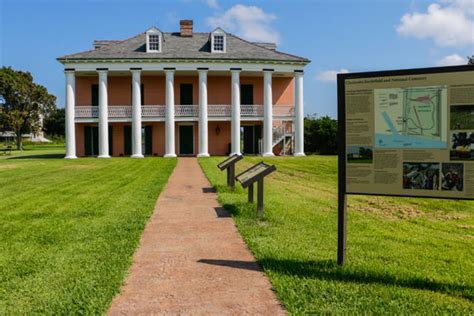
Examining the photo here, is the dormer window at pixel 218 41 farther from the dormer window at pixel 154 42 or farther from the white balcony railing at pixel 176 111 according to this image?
the white balcony railing at pixel 176 111

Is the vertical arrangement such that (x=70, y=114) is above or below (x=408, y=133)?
above

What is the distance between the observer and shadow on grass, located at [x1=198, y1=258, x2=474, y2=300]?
15.5 feet

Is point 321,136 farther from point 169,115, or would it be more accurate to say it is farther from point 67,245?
point 67,245

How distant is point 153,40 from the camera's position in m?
31.9

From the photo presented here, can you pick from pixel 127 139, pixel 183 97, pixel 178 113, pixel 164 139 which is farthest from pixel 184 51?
pixel 127 139

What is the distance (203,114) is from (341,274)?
26678mm

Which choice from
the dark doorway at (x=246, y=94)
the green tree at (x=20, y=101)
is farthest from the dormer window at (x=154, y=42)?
the green tree at (x=20, y=101)

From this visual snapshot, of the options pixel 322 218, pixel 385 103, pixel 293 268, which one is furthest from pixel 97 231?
pixel 385 103

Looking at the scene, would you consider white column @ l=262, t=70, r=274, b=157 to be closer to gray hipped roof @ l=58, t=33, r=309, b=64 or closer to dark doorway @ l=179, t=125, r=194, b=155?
gray hipped roof @ l=58, t=33, r=309, b=64

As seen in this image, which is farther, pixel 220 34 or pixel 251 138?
pixel 251 138

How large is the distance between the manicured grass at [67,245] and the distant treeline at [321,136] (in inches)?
972

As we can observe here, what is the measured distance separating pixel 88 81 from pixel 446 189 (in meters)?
32.4

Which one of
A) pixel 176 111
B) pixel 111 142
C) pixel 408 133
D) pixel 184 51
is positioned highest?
pixel 184 51

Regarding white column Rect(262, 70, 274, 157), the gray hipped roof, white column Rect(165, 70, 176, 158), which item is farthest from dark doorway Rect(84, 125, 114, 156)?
white column Rect(262, 70, 274, 157)
